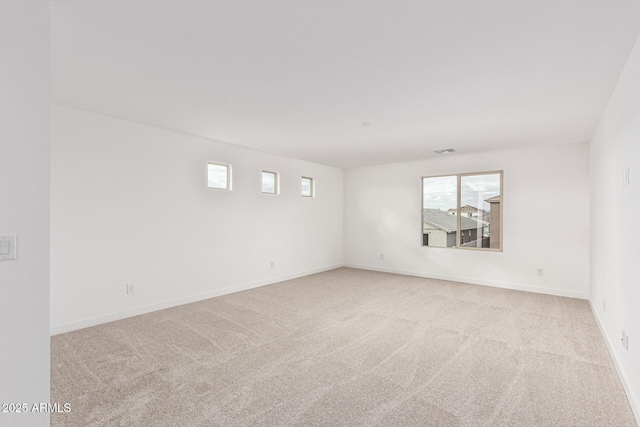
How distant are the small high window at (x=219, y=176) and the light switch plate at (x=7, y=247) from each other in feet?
11.6

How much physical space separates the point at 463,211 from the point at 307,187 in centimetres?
315

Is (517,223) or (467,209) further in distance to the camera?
(467,209)

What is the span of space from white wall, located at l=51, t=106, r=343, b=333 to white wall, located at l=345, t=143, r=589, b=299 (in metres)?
2.29

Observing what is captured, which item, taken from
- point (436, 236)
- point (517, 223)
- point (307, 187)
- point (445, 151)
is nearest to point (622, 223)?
point (517, 223)

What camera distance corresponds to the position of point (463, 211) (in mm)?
6121

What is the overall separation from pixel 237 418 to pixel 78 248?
2.81 metres

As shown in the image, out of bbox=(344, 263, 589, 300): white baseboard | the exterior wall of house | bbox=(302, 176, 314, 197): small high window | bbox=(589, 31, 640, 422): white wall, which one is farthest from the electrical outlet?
bbox=(302, 176, 314, 197): small high window

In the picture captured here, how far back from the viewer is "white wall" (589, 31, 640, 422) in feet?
6.97

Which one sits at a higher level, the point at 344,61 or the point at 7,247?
the point at 344,61

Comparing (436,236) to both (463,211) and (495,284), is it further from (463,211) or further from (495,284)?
(495,284)

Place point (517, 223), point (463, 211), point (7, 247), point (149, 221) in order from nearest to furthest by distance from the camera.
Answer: point (7, 247), point (149, 221), point (517, 223), point (463, 211)

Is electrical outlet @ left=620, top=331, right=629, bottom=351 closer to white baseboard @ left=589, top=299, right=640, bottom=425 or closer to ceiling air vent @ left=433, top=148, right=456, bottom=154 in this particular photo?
white baseboard @ left=589, top=299, right=640, bottom=425

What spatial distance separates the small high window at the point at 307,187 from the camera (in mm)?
6853

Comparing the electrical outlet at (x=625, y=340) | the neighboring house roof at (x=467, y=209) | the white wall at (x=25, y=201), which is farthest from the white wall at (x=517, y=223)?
the white wall at (x=25, y=201)
